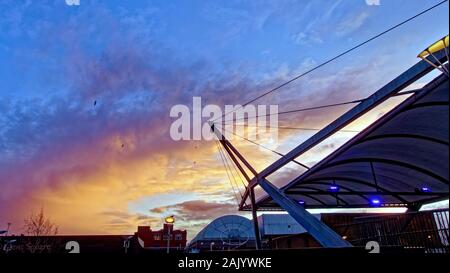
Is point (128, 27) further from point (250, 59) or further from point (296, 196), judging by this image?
point (296, 196)

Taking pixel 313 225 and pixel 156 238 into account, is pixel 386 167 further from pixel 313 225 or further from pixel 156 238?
pixel 156 238

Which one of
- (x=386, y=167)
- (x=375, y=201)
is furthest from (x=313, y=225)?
(x=375, y=201)

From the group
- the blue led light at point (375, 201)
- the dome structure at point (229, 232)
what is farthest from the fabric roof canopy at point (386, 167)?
the dome structure at point (229, 232)

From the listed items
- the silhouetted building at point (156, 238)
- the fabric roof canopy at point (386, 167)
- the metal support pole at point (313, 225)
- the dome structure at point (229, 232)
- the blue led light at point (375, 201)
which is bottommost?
the silhouetted building at point (156, 238)

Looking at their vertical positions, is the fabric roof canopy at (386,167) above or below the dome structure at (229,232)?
above

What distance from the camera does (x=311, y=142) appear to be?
37.3 feet

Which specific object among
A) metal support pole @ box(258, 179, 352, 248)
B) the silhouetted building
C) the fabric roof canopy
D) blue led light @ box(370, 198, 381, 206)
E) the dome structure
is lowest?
the silhouetted building

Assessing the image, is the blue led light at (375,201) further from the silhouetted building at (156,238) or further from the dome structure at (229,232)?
the silhouetted building at (156,238)

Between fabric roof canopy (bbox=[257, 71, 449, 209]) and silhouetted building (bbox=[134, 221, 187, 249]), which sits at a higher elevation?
fabric roof canopy (bbox=[257, 71, 449, 209])

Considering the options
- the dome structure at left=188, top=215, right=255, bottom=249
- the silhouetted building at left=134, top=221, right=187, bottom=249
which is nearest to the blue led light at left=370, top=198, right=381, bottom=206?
the dome structure at left=188, top=215, right=255, bottom=249

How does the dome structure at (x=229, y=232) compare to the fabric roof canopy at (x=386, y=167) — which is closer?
the fabric roof canopy at (x=386, y=167)

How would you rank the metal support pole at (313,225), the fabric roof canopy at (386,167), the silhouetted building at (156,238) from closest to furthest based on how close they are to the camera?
1. the fabric roof canopy at (386,167)
2. the metal support pole at (313,225)
3. the silhouetted building at (156,238)

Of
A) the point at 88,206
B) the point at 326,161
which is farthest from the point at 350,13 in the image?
the point at 88,206

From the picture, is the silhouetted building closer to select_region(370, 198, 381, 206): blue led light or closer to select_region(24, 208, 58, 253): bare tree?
select_region(24, 208, 58, 253): bare tree
